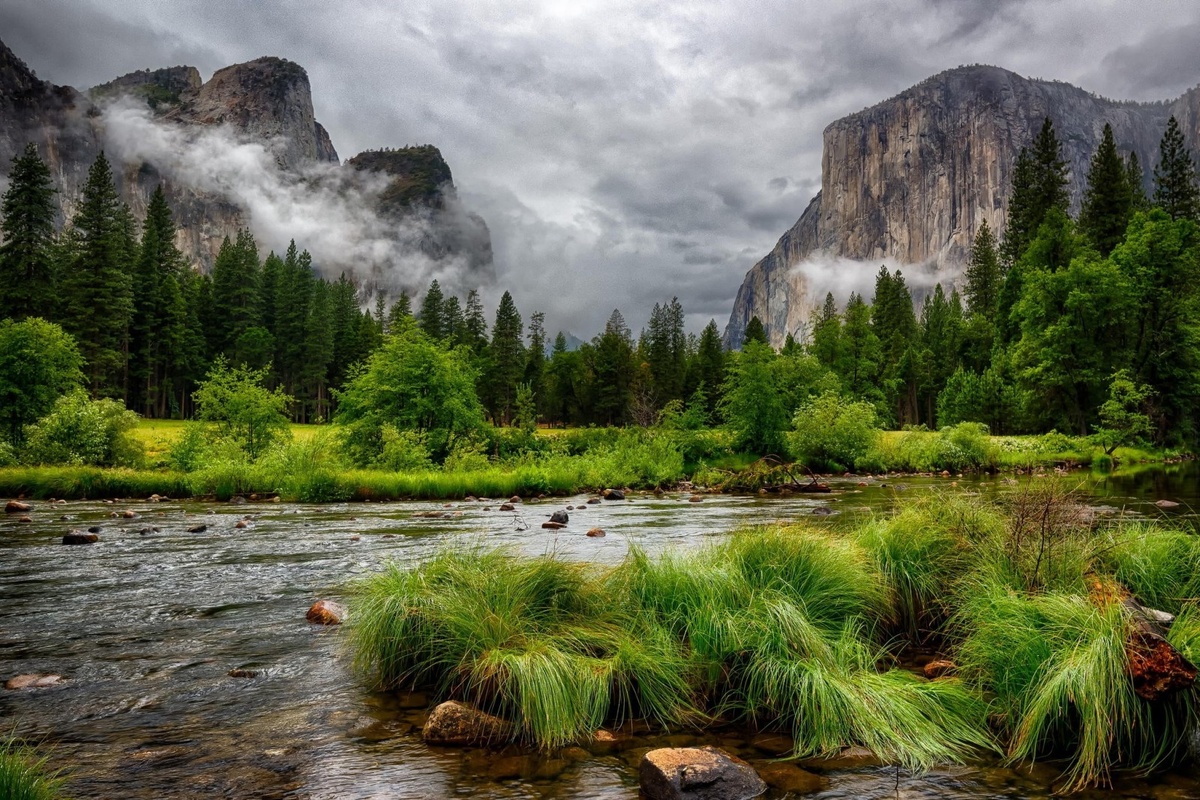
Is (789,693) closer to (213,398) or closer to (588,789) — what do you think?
(588,789)

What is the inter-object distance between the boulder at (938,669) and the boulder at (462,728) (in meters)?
3.49

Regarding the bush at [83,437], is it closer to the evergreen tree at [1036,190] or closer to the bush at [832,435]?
the bush at [832,435]

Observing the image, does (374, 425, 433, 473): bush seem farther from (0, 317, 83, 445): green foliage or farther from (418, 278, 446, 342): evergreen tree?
(418, 278, 446, 342): evergreen tree

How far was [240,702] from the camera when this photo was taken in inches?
217

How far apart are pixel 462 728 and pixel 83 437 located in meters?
31.2

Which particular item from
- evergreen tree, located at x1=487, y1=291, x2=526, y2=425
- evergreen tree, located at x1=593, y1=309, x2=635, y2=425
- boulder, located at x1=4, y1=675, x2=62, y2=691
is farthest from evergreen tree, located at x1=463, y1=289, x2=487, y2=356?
boulder, located at x1=4, y1=675, x2=62, y2=691

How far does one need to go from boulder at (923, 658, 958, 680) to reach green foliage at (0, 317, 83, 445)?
119 ft

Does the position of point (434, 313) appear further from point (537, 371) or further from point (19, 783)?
point (19, 783)

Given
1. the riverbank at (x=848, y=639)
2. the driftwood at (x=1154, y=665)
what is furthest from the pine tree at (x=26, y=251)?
the driftwood at (x=1154, y=665)

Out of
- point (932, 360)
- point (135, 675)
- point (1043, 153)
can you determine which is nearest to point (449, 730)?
point (135, 675)

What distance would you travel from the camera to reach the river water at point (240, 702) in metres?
4.17

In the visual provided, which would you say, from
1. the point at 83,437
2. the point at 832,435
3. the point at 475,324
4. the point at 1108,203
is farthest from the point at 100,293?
the point at 1108,203

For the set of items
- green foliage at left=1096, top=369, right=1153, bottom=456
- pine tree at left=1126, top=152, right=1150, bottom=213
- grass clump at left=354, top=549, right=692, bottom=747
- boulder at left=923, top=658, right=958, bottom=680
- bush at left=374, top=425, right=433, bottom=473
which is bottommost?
Result: boulder at left=923, top=658, right=958, bottom=680

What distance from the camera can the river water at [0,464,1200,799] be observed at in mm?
4168
